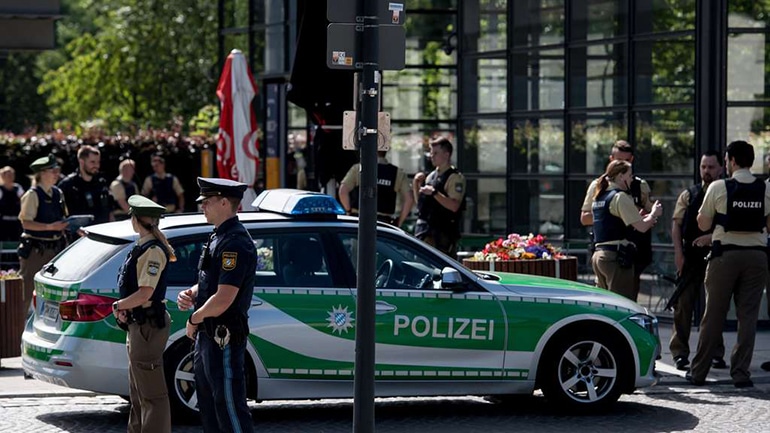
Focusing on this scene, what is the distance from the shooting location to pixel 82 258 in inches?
385

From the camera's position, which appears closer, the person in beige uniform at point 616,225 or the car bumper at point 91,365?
the car bumper at point 91,365

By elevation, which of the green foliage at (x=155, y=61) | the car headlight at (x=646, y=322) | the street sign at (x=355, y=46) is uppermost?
the green foliage at (x=155, y=61)

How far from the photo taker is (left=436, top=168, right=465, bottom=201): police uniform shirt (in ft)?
46.6

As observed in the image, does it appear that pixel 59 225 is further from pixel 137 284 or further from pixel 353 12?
pixel 353 12

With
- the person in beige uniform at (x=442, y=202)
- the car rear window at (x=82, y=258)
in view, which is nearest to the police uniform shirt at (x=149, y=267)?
the car rear window at (x=82, y=258)

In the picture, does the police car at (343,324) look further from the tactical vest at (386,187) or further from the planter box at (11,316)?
the tactical vest at (386,187)

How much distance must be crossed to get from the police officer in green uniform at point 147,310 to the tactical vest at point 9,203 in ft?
35.6

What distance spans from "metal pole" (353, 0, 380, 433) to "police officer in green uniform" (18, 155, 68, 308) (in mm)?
6182

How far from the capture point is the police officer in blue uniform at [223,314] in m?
7.43

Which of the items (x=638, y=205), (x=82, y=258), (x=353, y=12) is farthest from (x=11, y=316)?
(x=353, y=12)

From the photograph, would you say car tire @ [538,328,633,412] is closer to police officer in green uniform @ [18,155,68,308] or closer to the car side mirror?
the car side mirror

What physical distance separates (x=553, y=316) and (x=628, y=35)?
6.88 m

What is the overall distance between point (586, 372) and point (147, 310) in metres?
3.61

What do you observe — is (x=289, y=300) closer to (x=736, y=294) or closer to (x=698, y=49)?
(x=736, y=294)
